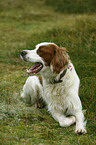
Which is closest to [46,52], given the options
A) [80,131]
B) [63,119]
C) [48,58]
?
[48,58]

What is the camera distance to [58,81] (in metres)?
3.27

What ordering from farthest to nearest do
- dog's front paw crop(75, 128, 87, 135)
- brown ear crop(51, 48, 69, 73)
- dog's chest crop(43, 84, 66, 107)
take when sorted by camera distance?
1. dog's chest crop(43, 84, 66, 107)
2. brown ear crop(51, 48, 69, 73)
3. dog's front paw crop(75, 128, 87, 135)

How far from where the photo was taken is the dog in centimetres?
314

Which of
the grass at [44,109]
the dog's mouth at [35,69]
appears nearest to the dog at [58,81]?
the dog's mouth at [35,69]

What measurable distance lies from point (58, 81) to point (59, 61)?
0.96 ft

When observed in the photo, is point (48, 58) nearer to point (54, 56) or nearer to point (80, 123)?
point (54, 56)

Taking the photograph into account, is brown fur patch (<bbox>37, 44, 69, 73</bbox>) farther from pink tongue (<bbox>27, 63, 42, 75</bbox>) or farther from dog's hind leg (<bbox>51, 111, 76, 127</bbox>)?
dog's hind leg (<bbox>51, 111, 76, 127</bbox>)

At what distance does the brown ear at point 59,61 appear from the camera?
313 centimetres

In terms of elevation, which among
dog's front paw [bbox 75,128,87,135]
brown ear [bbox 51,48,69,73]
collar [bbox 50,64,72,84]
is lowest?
dog's front paw [bbox 75,128,87,135]

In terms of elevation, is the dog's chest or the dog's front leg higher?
the dog's chest

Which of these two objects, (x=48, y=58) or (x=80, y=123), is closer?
(x=80, y=123)

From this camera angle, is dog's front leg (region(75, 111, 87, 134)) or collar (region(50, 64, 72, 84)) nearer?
dog's front leg (region(75, 111, 87, 134))

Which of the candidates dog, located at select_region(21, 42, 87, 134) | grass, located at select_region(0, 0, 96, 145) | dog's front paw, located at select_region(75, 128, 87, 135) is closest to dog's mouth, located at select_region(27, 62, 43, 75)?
dog, located at select_region(21, 42, 87, 134)

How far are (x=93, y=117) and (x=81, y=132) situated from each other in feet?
1.32
